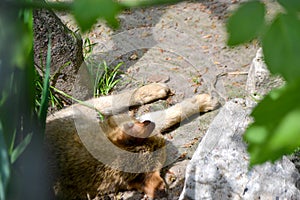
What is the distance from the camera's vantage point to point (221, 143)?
2.38m

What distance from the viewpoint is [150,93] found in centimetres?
360

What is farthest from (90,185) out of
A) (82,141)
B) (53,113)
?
(53,113)

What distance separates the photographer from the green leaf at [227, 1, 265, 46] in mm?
724

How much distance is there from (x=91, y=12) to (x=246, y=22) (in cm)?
20

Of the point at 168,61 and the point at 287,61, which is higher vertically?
the point at 287,61

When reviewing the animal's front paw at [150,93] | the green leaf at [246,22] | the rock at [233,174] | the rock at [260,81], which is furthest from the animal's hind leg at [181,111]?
the green leaf at [246,22]

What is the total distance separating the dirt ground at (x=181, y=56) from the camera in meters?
3.50

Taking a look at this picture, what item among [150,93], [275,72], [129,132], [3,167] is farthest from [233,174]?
[275,72]

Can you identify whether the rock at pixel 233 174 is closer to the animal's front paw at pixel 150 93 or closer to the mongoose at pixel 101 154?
the mongoose at pixel 101 154

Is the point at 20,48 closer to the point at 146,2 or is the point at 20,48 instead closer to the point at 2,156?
the point at 146,2

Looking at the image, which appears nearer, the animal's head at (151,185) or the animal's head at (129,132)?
the animal's head at (129,132)

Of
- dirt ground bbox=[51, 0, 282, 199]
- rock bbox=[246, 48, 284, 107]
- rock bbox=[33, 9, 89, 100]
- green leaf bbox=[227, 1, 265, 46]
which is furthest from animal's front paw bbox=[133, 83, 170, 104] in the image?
green leaf bbox=[227, 1, 265, 46]

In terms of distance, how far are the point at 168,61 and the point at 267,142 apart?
3.41 meters

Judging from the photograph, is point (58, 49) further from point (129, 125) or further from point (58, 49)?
A: point (129, 125)
